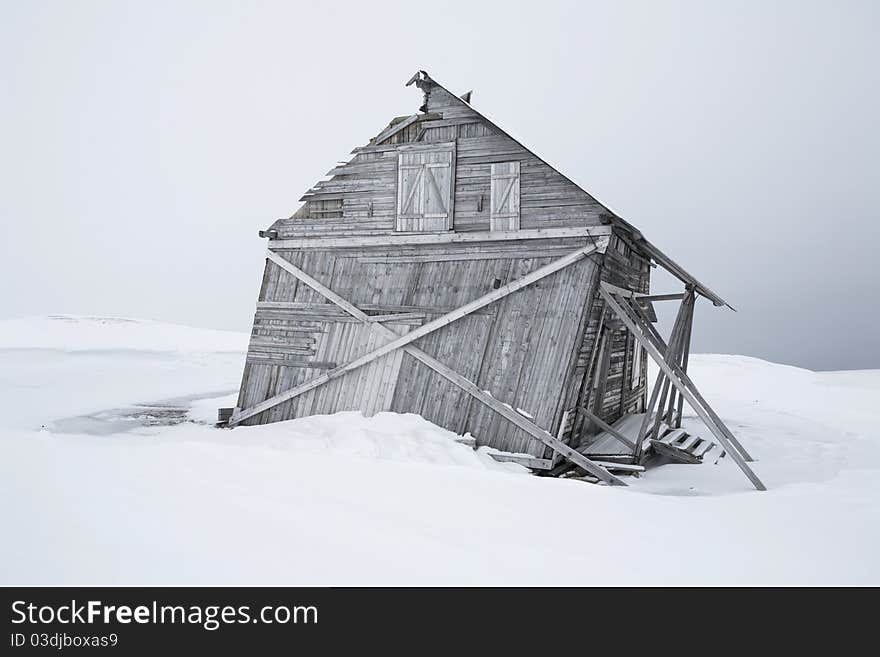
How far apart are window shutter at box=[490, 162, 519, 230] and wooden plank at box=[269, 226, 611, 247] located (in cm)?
18

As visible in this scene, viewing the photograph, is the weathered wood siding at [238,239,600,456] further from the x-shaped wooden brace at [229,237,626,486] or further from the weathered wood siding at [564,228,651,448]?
the weathered wood siding at [564,228,651,448]

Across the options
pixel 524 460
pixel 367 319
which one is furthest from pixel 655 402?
pixel 367 319

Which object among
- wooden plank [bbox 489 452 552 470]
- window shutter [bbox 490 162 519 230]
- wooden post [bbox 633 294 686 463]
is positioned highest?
window shutter [bbox 490 162 519 230]

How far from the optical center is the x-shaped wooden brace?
993 cm

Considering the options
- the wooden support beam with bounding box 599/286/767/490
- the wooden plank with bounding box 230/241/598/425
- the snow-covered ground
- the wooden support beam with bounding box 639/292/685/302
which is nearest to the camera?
the snow-covered ground

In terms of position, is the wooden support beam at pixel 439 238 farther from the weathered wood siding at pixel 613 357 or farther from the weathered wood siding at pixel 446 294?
the weathered wood siding at pixel 613 357

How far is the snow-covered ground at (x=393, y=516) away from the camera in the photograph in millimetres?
4168

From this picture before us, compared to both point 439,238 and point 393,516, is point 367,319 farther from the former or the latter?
point 393,516

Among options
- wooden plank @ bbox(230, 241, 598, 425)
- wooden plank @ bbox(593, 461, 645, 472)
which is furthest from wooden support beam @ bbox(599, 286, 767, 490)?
wooden plank @ bbox(593, 461, 645, 472)

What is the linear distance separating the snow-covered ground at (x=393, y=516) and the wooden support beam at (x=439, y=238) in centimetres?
360

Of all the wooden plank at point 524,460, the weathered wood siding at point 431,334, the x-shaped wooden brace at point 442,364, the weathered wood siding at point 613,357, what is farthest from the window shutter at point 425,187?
the wooden plank at point 524,460

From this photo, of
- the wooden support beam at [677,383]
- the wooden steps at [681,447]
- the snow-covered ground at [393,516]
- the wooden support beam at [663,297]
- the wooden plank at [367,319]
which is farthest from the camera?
the wooden support beam at [663,297]
